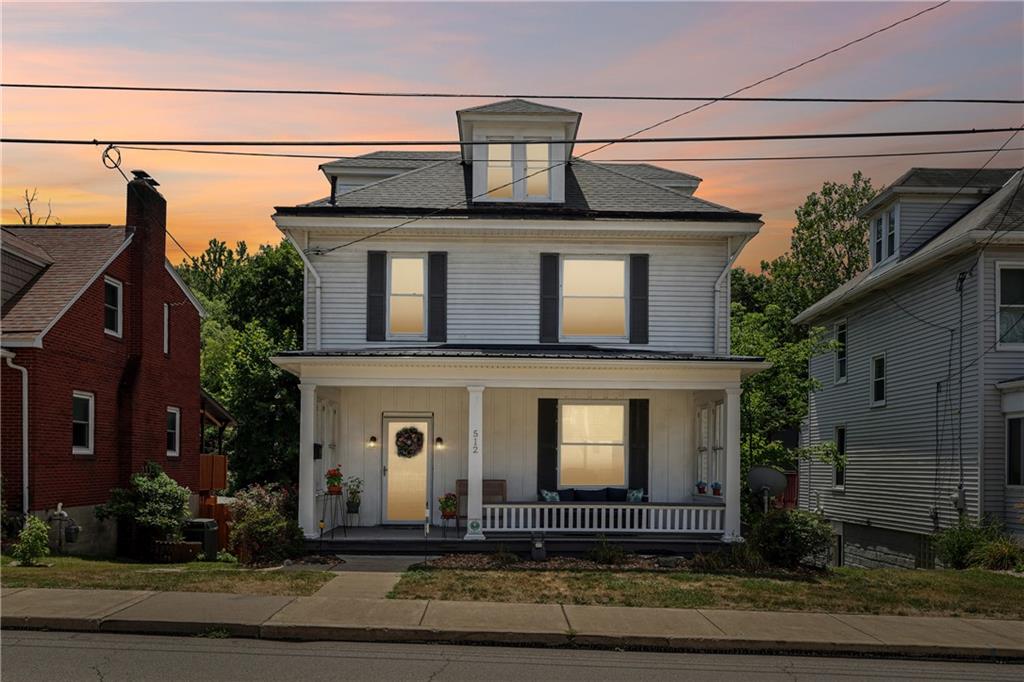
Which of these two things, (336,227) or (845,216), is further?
(845,216)

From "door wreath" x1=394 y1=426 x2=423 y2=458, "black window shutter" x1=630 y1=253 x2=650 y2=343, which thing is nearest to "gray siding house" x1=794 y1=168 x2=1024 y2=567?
"black window shutter" x1=630 y1=253 x2=650 y2=343

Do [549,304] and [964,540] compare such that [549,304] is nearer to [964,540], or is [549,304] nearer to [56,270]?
[964,540]

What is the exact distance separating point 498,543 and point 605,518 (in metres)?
2.29

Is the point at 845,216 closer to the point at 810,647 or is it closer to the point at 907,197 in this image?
the point at 907,197

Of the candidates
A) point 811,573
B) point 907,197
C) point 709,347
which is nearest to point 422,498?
point 709,347

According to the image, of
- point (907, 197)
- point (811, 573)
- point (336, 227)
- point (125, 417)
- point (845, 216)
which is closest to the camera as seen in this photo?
point (811, 573)

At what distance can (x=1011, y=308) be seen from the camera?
22375mm

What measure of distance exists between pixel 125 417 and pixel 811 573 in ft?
52.2

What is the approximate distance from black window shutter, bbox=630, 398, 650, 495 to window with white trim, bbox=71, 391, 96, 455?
461 inches

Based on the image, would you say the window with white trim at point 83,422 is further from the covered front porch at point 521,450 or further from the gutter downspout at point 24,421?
the covered front porch at point 521,450

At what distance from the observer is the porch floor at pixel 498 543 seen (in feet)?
58.6

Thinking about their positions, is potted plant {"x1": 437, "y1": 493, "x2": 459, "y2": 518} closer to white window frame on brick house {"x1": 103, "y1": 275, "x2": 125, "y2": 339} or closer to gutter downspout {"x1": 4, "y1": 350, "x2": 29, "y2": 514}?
gutter downspout {"x1": 4, "y1": 350, "x2": 29, "y2": 514}

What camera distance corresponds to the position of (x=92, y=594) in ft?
41.3

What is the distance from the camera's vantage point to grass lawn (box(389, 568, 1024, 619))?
13422mm
